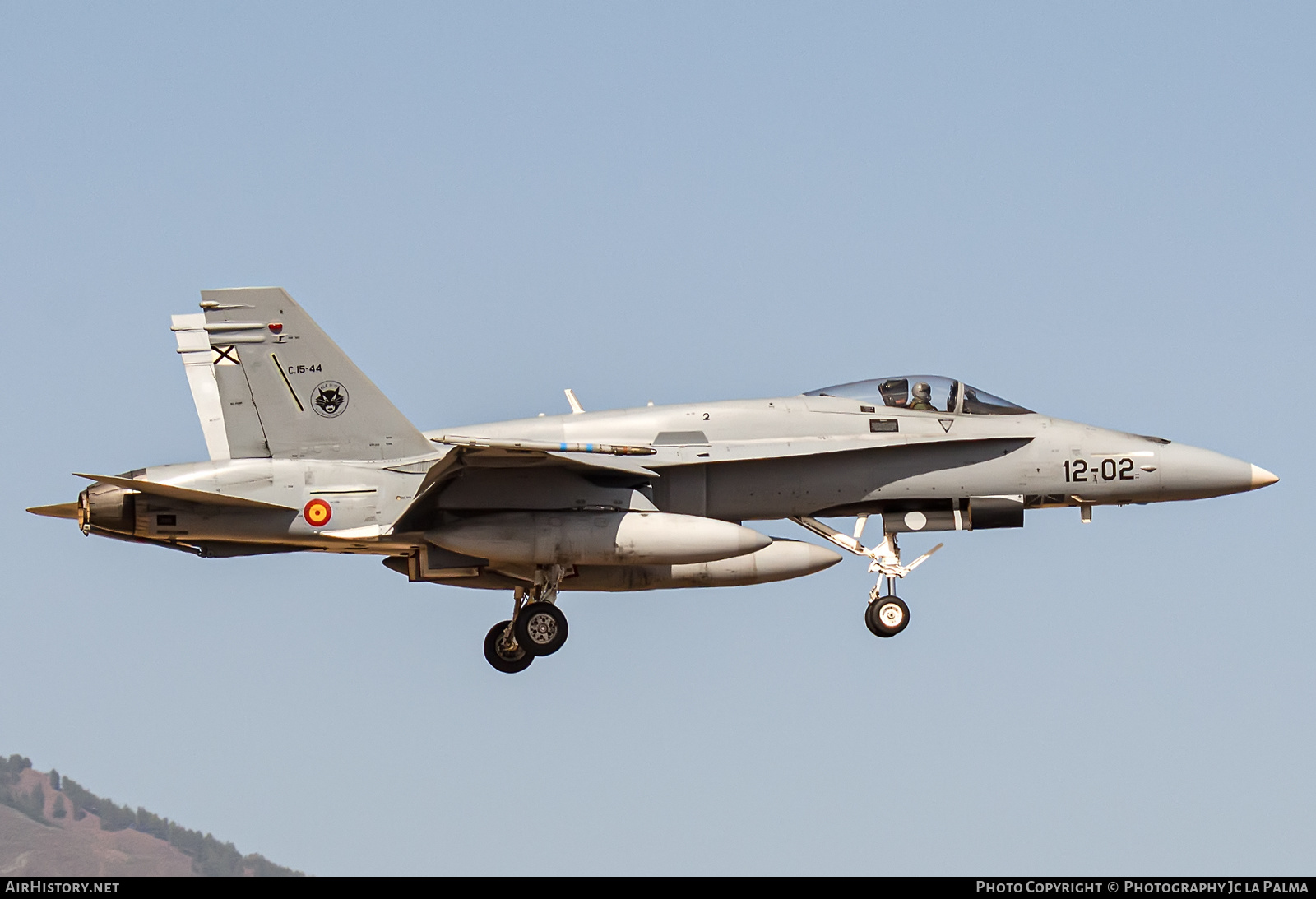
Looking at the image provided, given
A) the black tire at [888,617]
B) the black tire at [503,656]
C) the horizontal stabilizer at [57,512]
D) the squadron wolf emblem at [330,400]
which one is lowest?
the black tire at [503,656]

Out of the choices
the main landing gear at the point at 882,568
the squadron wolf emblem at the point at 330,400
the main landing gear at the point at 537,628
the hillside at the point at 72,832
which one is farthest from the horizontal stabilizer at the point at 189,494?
the hillside at the point at 72,832

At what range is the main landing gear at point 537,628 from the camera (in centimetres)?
2222

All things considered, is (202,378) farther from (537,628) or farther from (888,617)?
(888,617)

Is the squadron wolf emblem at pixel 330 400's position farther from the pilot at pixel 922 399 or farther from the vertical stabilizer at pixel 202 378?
the pilot at pixel 922 399

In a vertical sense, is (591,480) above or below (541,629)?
above

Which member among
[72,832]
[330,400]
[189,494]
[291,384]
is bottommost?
[72,832]

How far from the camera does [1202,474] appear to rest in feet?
73.7

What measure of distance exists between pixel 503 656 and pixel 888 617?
4.86 meters

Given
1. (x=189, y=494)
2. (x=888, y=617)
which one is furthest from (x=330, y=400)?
(x=888, y=617)

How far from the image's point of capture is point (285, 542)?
2100 centimetres

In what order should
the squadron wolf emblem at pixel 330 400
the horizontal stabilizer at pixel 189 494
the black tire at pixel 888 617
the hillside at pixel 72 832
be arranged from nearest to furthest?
the horizontal stabilizer at pixel 189 494, the squadron wolf emblem at pixel 330 400, the black tire at pixel 888 617, the hillside at pixel 72 832

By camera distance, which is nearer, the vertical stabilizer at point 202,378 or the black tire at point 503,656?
the black tire at point 503,656

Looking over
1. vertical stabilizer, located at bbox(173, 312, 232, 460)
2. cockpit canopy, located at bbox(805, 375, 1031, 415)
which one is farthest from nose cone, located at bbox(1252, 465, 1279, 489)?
vertical stabilizer, located at bbox(173, 312, 232, 460)
